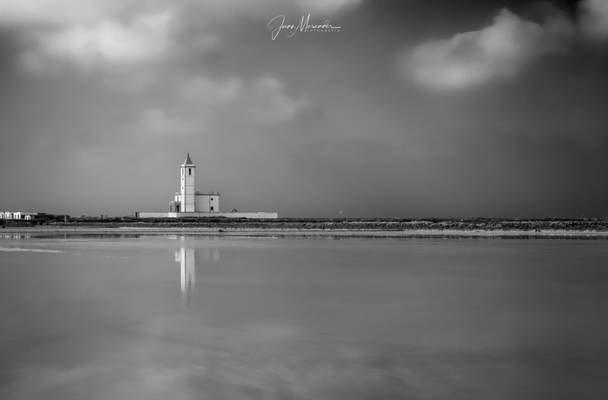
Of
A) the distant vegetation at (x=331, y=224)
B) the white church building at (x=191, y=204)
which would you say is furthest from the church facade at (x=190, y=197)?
the distant vegetation at (x=331, y=224)

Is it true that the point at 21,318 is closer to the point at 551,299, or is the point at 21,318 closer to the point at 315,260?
the point at 551,299

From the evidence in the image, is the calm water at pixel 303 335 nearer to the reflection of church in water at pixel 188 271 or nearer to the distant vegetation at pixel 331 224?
the reflection of church in water at pixel 188 271

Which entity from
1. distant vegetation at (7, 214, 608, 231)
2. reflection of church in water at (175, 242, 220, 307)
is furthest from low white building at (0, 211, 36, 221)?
reflection of church in water at (175, 242, 220, 307)

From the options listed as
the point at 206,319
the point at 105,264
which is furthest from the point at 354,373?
the point at 105,264

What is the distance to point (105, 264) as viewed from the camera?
1636cm

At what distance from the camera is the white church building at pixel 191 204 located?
241ft

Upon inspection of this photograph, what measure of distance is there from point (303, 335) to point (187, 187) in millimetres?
68668

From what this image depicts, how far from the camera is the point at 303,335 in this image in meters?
7.06

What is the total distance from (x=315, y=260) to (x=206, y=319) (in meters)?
10.1

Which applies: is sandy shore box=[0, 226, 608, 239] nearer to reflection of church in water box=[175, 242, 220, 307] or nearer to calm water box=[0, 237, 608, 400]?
reflection of church in water box=[175, 242, 220, 307]

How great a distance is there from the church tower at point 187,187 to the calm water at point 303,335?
198 ft

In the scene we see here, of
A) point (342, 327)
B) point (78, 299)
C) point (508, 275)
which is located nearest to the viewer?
point (342, 327)

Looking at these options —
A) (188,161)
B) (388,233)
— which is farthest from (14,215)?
(388,233)

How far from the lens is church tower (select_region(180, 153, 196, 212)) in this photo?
73688mm
